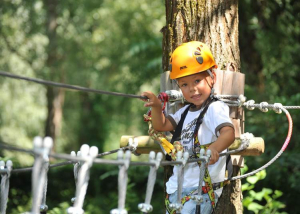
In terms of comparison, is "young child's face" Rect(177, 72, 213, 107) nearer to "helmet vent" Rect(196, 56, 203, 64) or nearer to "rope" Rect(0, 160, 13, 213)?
"helmet vent" Rect(196, 56, 203, 64)

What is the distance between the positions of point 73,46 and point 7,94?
8.16 feet

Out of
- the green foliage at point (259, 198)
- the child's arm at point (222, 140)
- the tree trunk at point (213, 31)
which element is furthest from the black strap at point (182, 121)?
the green foliage at point (259, 198)

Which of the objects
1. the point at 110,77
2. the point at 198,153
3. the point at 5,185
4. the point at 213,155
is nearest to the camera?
the point at 5,185

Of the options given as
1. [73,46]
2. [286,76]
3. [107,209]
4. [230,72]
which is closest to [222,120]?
[230,72]

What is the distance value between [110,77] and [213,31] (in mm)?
14479

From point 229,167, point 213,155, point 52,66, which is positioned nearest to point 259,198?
point 229,167

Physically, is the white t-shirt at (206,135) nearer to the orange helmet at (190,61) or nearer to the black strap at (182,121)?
the black strap at (182,121)

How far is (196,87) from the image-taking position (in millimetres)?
3238

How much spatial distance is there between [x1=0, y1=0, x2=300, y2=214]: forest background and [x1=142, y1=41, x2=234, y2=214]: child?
198 centimetres

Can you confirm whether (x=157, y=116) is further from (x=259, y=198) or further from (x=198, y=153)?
(x=259, y=198)

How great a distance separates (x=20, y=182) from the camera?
28.8 feet

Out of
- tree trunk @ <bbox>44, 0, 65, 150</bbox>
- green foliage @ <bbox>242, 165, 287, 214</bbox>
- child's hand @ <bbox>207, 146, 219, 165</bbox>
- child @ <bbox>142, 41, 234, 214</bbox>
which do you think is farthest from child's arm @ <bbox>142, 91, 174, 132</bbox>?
tree trunk @ <bbox>44, 0, 65, 150</bbox>

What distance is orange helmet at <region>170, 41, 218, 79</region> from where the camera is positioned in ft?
10.4

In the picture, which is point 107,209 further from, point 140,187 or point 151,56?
point 151,56
